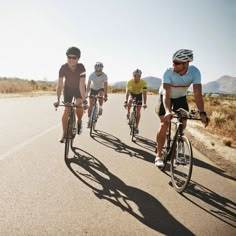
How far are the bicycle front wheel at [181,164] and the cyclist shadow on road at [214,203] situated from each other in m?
0.18

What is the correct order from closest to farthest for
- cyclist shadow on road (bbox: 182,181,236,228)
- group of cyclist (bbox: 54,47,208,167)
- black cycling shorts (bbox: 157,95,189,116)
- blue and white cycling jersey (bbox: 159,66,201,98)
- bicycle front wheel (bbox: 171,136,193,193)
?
cyclist shadow on road (bbox: 182,181,236,228) < bicycle front wheel (bbox: 171,136,193,193) < group of cyclist (bbox: 54,47,208,167) < blue and white cycling jersey (bbox: 159,66,201,98) < black cycling shorts (bbox: 157,95,189,116)

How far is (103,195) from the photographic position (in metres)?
4.35

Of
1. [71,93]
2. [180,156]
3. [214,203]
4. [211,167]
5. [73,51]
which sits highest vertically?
[73,51]

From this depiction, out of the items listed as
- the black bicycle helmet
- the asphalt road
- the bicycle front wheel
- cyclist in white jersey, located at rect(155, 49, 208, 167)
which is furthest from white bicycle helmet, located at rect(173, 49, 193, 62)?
the black bicycle helmet

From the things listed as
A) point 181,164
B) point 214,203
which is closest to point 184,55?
point 181,164

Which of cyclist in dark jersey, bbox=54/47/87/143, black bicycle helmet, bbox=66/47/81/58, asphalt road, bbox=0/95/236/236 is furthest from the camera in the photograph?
cyclist in dark jersey, bbox=54/47/87/143

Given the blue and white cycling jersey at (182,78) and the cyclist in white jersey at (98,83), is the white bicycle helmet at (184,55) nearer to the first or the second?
the blue and white cycling jersey at (182,78)

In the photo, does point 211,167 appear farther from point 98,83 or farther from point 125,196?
point 98,83

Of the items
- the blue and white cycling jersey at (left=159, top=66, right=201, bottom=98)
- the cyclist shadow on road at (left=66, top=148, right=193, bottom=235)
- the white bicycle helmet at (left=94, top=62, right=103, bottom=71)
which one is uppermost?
the white bicycle helmet at (left=94, top=62, right=103, bottom=71)

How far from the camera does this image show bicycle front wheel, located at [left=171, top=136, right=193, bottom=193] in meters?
4.66

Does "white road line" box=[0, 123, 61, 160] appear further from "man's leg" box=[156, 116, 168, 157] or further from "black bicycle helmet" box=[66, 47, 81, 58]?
"man's leg" box=[156, 116, 168, 157]

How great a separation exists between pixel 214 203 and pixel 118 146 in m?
3.93

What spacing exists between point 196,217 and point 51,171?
2782 mm

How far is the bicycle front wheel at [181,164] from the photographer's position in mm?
4656
